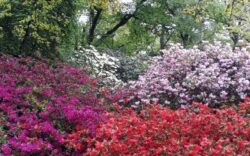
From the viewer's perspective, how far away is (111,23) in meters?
18.8

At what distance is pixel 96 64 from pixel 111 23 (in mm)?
8670

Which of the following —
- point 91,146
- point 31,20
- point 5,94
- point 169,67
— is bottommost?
point 91,146

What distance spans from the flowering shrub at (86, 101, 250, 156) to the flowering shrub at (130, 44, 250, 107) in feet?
7.16

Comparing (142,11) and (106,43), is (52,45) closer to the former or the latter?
(142,11)

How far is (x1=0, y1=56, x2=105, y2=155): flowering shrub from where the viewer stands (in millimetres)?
5066

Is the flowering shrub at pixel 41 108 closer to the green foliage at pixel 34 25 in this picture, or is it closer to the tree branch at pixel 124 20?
the green foliage at pixel 34 25

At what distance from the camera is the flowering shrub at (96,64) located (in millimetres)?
10094

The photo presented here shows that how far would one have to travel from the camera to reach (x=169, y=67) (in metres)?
9.30

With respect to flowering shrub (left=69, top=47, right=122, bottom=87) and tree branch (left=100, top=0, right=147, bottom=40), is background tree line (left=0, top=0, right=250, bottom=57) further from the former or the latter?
flowering shrub (left=69, top=47, right=122, bottom=87)

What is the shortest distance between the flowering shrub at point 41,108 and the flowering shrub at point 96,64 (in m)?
1.85

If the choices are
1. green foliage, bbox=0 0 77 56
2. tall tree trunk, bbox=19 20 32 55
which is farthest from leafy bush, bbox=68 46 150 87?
tall tree trunk, bbox=19 20 32 55

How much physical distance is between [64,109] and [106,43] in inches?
510

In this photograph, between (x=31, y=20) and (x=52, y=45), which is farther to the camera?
(x=52, y=45)

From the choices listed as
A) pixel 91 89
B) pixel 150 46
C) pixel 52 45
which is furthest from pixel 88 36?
pixel 91 89
